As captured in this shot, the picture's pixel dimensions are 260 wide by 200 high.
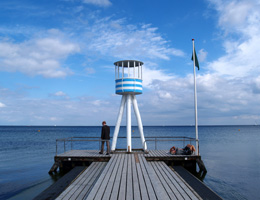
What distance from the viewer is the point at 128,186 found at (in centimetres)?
820

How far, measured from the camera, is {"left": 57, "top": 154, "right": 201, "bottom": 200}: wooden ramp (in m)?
7.36

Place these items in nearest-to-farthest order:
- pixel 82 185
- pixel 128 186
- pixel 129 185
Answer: pixel 128 186 → pixel 129 185 → pixel 82 185

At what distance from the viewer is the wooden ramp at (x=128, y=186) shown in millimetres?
7360

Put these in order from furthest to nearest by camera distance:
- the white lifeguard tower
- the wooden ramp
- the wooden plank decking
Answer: the white lifeguard tower
the wooden plank decking
the wooden ramp

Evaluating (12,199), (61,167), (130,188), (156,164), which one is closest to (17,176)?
(61,167)

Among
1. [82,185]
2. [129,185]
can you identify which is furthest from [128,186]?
[82,185]

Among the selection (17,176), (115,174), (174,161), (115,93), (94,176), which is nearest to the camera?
(115,174)

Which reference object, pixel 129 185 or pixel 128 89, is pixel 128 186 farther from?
pixel 128 89

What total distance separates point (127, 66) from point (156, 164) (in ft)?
25.6

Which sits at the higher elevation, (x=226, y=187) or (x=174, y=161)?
(x=174, y=161)

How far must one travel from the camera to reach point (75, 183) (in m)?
10.5

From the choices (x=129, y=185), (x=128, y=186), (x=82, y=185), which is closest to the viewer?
(x=128, y=186)

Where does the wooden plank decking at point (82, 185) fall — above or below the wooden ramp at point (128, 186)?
below

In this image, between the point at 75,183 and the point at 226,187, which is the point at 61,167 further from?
the point at 226,187
